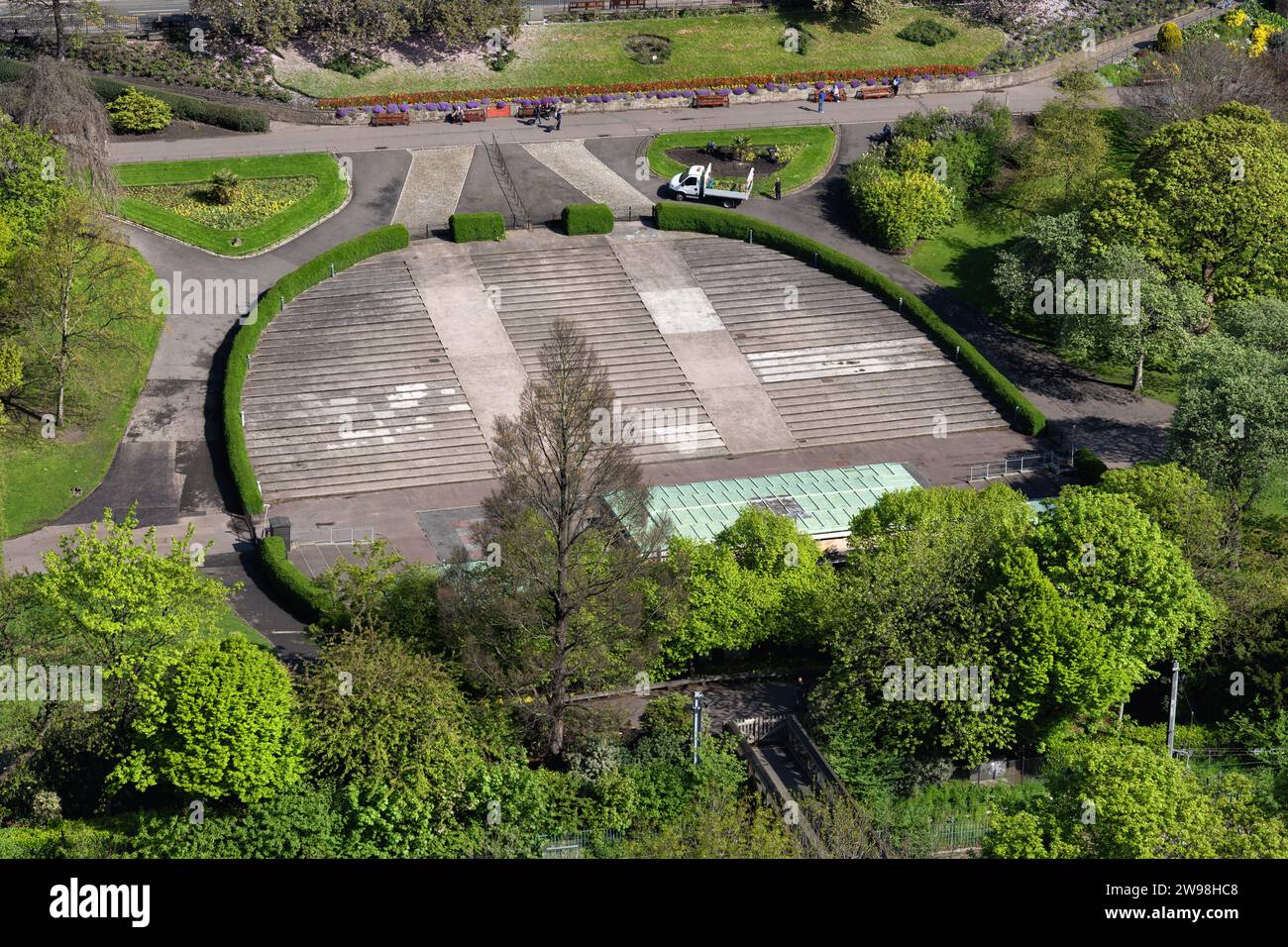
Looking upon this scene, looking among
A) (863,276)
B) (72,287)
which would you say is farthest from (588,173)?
(72,287)

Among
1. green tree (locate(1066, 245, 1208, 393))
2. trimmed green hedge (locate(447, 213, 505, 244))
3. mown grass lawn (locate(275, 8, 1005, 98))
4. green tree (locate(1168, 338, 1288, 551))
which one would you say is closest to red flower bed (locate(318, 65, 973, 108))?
mown grass lawn (locate(275, 8, 1005, 98))

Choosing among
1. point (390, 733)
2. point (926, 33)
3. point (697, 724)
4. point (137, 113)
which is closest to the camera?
point (390, 733)

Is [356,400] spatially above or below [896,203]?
below

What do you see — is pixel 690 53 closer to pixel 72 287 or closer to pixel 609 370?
pixel 609 370

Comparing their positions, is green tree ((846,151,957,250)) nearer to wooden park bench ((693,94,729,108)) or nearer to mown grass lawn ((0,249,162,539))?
wooden park bench ((693,94,729,108))

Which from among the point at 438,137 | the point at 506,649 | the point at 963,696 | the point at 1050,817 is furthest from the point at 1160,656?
the point at 438,137

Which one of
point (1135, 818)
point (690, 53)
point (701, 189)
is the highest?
point (690, 53)

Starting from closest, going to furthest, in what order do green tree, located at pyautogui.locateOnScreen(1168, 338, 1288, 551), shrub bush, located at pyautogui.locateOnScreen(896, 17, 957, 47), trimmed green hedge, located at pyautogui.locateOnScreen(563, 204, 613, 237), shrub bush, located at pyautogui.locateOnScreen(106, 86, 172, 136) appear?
green tree, located at pyautogui.locateOnScreen(1168, 338, 1288, 551), trimmed green hedge, located at pyautogui.locateOnScreen(563, 204, 613, 237), shrub bush, located at pyautogui.locateOnScreen(106, 86, 172, 136), shrub bush, located at pyautogui.locateOnScreen(896, 17, 957, 47)
